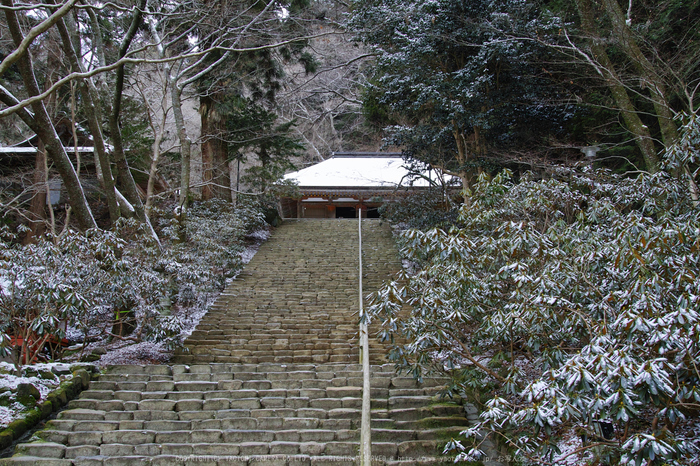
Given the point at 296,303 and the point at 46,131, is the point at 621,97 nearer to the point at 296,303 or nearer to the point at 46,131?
the point at 296,303

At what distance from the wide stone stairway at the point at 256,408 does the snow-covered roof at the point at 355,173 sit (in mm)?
9456

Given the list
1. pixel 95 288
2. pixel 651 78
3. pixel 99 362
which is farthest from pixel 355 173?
pixel 95 288

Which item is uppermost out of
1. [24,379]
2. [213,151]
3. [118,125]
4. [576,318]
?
[213,151]

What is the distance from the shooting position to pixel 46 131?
699 centimetres

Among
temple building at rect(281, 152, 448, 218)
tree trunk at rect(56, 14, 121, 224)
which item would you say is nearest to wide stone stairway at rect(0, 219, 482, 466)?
tree trunk at rect(56, 14, 121, 224)

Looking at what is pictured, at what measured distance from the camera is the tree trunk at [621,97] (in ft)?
27.5

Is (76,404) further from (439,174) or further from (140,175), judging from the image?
(140,175)

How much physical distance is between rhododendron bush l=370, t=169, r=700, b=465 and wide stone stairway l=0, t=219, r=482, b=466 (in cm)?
72

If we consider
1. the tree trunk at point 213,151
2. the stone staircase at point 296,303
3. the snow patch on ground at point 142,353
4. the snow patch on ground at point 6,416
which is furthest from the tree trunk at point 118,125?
the tree trunk at point 213,151

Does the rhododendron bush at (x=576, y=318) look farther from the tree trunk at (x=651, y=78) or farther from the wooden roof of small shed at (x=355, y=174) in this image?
the wooden roof of small shed at (x=355, y=174)

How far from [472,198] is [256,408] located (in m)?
3.93

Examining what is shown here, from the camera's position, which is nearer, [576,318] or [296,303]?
[576,318]

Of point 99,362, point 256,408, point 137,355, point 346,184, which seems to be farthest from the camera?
point 346,184

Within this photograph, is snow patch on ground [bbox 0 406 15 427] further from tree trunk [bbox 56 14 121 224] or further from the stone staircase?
tree trunk [bbox 56 14 121 224]
